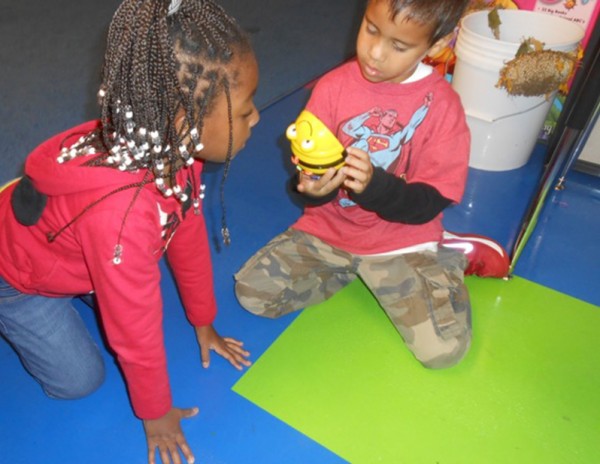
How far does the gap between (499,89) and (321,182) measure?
0.90m

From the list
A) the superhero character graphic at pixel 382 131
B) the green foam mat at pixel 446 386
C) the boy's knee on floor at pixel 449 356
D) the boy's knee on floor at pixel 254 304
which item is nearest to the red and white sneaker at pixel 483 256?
the green foam mat at pixel 446 386

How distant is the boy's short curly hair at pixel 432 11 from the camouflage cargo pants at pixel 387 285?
0.49m

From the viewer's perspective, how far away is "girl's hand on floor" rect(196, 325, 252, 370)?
1136 mm

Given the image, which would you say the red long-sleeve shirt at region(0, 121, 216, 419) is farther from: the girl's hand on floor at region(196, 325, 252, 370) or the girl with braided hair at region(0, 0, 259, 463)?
the girl's hand on floor at region(196, 325, 252, 370)

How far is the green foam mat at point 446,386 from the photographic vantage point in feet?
3.32

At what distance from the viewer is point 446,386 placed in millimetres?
1110

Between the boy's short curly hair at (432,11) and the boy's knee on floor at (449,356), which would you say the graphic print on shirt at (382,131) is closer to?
the boy's short curly hair at (432,11)

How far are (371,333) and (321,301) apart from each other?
0.14 metres

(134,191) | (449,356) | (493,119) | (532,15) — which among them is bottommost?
(449,356)

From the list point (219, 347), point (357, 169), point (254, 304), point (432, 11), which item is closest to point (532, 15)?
point (432, 11)

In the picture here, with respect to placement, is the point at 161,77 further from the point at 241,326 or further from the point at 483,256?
the point at 483,256

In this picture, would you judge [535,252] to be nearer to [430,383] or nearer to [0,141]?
[430,383]

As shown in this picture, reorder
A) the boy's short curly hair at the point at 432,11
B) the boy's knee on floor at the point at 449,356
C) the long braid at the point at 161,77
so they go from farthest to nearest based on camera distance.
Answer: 1. the boy's knee on floor at the point at 449,356
2. the boy's short curly hair at the point at 432,11
3. the long braid at the point at 161,77

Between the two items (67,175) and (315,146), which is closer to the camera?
(67,175)
